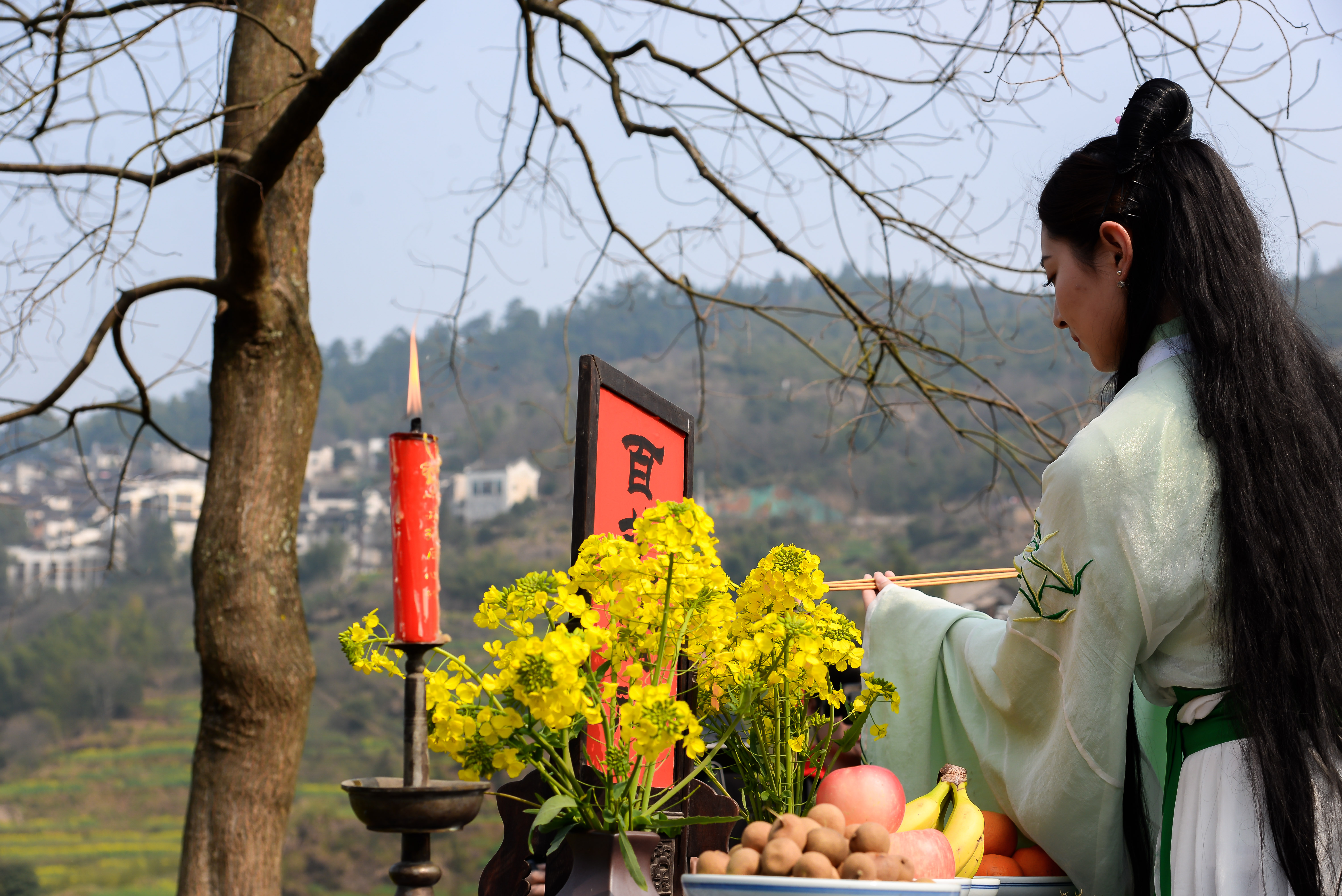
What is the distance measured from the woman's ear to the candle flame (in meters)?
0.87

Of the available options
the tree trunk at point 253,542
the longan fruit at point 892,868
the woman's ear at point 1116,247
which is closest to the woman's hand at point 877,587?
the woman's ear at point 1116,247

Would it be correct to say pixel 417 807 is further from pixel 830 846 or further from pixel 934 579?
pixel 934 579

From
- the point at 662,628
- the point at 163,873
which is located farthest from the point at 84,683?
the point at 662,628

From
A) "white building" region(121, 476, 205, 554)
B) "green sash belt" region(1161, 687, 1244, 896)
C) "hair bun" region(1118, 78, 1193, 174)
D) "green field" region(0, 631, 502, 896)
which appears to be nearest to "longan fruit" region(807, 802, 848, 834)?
"green sash belt" region(1161, 687, 1244, 896)

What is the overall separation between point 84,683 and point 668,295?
46.4m

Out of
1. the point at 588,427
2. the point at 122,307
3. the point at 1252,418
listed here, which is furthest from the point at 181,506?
the point at 1252,418

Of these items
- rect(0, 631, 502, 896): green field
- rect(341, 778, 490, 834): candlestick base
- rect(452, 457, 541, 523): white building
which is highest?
rect(452, 457, 541, 523): white building

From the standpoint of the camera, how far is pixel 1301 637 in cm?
115

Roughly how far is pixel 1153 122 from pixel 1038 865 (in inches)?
38.0

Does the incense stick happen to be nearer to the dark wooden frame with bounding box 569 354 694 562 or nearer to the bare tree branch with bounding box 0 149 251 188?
the dark wooden frame with bounding box 569 354 694 562

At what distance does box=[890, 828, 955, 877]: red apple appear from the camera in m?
1.09

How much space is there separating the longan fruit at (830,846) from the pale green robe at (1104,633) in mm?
417

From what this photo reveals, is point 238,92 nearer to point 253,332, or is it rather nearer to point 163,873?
point 253,332

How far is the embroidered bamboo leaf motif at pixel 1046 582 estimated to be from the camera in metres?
1.25
